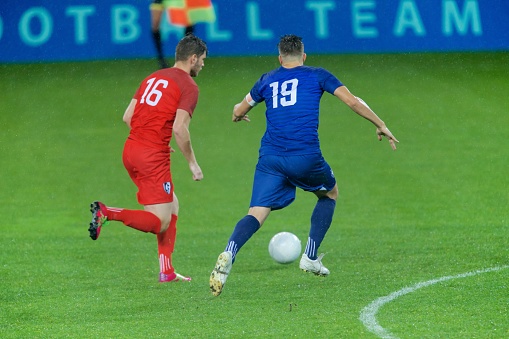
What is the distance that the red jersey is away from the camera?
9.60 meters

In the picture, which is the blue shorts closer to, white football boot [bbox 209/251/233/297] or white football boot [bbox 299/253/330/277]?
white football boot [bbox 299/253/330/277]

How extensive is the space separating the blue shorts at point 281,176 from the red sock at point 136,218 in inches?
34.6

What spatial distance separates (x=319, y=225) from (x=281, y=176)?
70 centimetres

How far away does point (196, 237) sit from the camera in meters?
12.3

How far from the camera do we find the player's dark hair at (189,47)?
959 centimetres

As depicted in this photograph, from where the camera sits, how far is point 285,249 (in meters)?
9.87

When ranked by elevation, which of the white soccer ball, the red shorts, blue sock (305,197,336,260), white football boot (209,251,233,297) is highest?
the red shorts

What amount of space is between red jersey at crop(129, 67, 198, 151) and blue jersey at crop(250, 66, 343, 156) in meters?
0.73

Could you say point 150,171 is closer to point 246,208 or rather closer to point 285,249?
point 285,249

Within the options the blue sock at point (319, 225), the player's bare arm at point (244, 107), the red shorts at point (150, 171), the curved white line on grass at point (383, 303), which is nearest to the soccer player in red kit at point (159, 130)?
the red shorts at point (150, 171)

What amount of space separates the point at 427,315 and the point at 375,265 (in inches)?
85.6

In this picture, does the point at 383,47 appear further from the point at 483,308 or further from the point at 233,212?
the point at 483,308

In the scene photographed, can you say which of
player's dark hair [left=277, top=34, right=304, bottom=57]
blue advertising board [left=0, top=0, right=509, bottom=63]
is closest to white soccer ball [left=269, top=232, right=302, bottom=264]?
player's dark hair [left=277, top=34, right=304, bottom=57]

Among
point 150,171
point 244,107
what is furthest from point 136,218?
point 244,107
